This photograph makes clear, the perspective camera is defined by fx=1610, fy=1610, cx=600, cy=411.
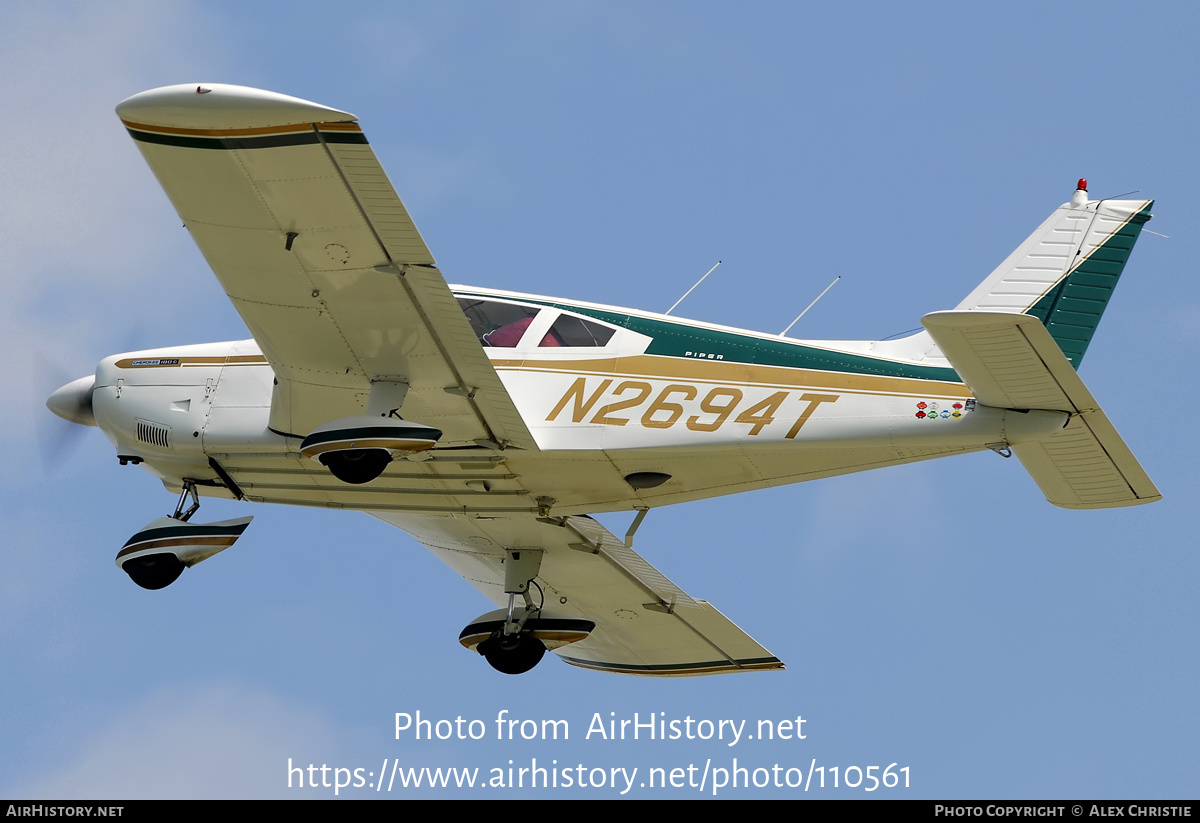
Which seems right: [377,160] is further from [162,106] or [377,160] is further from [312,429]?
[312,429]

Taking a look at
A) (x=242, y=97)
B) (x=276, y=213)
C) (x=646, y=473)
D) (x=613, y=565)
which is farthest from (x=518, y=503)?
(x=242, y=97)

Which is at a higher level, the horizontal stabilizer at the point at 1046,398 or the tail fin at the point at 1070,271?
the tail fin at the point at 1070,271

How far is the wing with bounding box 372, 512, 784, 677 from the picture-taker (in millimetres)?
14852

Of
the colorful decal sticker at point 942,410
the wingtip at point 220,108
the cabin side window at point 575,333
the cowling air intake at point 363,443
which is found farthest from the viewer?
the cabin side window at point 575,333

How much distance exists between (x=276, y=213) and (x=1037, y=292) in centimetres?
578

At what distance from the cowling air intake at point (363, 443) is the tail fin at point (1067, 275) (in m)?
3.73

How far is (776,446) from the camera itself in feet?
40.8

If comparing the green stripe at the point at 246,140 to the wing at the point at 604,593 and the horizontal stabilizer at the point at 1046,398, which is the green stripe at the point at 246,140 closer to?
the horizontal stabilizer at the point at 1046,398

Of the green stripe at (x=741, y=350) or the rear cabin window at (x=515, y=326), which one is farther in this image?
the rear cabin window at (x=515, y=326)

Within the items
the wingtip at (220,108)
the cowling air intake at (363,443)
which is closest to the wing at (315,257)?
the wingtip at (220,108)

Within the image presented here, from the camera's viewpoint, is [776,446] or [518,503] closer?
[776,446]

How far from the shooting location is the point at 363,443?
11875 mm

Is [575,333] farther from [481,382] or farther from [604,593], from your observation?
[604,593]

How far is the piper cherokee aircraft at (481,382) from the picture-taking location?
11.1 meters
